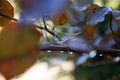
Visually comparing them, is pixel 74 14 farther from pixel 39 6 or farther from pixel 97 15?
pixel 39 6

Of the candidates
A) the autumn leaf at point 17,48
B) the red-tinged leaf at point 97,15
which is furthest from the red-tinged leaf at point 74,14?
the autumn leaf at point 17,48

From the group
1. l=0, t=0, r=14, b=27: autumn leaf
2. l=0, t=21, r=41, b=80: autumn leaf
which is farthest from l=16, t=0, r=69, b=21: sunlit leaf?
l=0, t=0, r=14, b=27: autumn leaf

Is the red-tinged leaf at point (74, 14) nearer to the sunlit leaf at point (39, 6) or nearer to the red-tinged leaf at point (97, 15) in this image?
the red-tinged leaf at point (97, 15)

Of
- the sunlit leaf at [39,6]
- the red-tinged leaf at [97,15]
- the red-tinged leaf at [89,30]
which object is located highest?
the sunlit leaf at [39,6]

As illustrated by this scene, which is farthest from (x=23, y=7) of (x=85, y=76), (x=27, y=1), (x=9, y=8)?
(x=85, y=76)

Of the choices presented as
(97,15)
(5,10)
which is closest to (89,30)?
(97,15)
